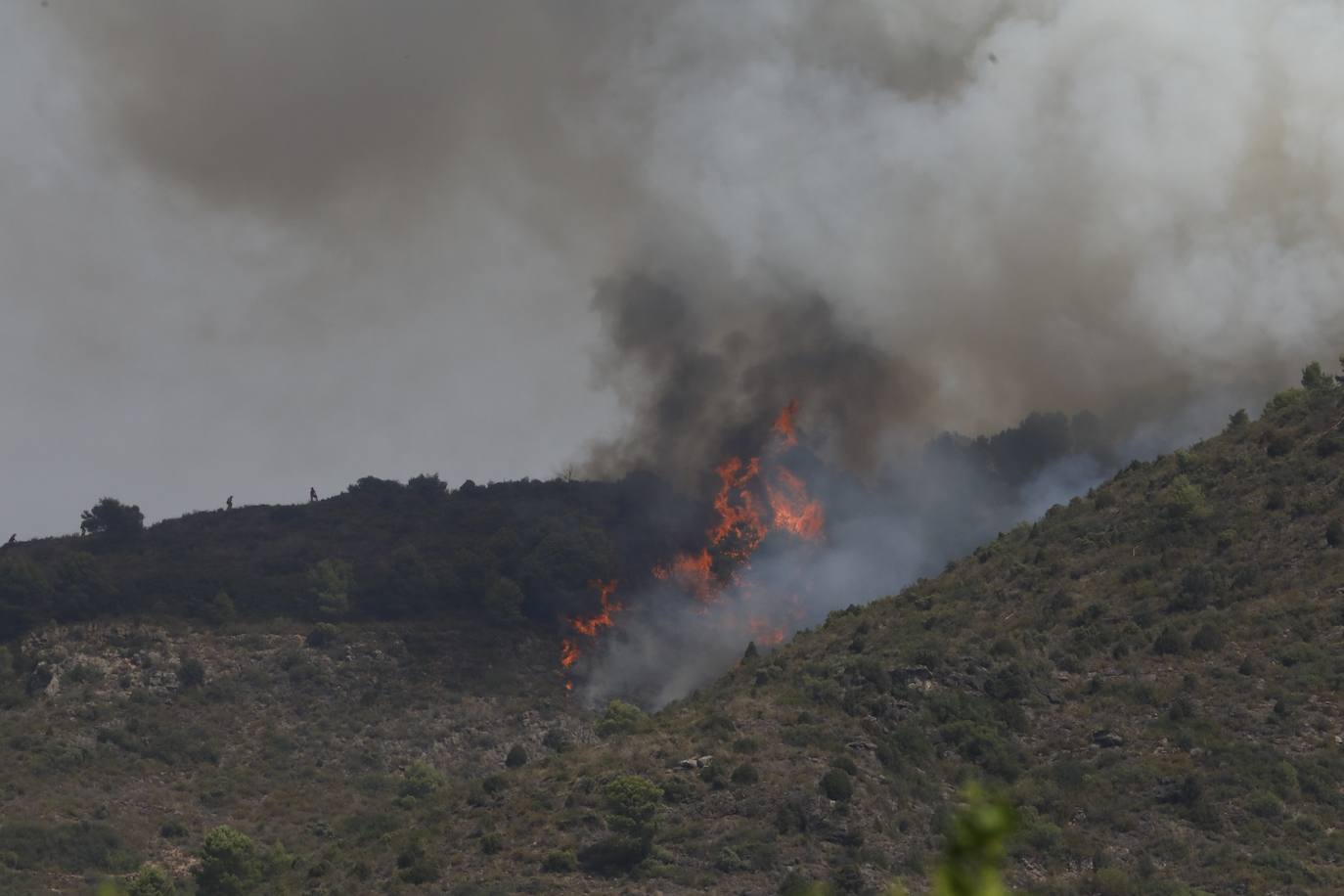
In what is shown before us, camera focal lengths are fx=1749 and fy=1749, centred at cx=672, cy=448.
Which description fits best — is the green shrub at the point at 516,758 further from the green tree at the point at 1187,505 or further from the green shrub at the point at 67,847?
the green tree at the point at 1187,505

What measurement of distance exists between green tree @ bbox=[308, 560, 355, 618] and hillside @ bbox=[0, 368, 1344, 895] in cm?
2707

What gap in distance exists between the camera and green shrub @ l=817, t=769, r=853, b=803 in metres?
96.6

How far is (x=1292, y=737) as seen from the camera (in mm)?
92188

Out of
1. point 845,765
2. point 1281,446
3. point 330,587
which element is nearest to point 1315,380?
point 1281,446

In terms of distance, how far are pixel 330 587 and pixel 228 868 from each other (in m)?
77.5

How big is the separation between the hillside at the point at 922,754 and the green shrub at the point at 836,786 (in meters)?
0.24

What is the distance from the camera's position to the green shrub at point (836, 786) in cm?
9662

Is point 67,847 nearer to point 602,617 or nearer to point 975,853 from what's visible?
point 602,617

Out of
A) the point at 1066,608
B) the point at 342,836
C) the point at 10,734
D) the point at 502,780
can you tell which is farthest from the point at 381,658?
the point at 1066,608

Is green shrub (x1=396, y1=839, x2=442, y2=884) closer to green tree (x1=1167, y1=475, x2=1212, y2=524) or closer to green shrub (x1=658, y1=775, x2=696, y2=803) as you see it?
green shrub (x1=658, y1=775, x2=696, y2=803)

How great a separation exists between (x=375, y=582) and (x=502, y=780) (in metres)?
84.9

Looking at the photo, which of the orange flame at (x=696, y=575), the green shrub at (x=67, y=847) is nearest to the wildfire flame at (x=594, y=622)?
the orange flame at (x=696, y=575)

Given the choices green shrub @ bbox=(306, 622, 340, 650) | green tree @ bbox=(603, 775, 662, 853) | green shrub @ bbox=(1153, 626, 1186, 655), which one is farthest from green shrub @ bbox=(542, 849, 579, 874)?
green shrub @ bbox=(306, 622, 340, 650)

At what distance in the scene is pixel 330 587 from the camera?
190m
